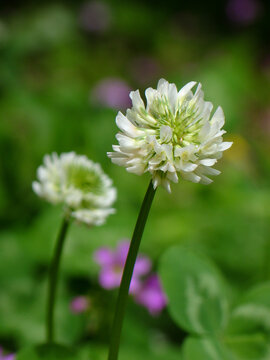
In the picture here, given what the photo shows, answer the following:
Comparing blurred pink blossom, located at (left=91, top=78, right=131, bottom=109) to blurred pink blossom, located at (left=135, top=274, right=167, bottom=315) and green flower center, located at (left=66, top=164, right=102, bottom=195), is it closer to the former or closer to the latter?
blurred pink blossom, located at (left=135, top=274, right=167, bottom=315)

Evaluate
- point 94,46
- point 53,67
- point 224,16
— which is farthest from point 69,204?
point 224,16

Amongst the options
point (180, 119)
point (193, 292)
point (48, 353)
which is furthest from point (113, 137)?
point (180, 119)

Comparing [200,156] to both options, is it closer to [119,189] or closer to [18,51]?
[119,189]

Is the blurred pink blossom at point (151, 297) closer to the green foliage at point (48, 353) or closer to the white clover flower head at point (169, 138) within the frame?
the green foliage at point (48, 353)

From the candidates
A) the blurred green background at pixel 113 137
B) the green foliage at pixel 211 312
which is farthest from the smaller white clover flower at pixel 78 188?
the blurred green background at pixel 113 137

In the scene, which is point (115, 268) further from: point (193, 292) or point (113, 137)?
point (113, 137)
